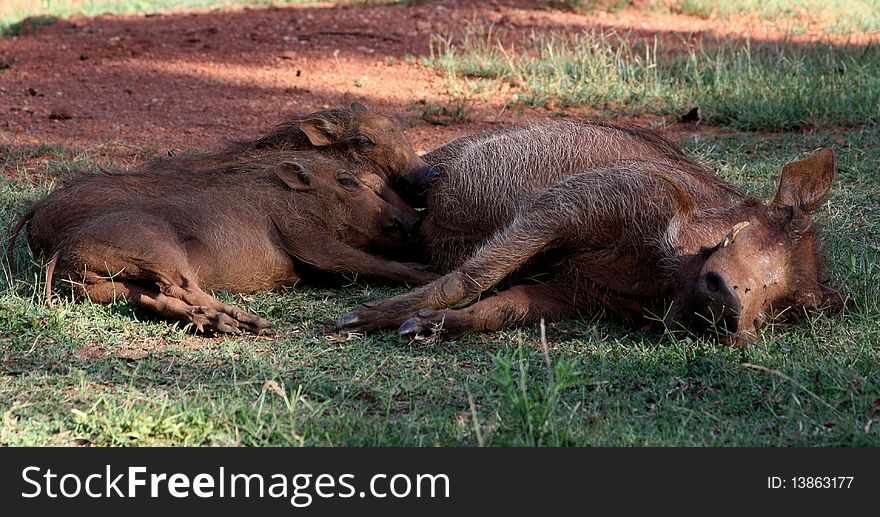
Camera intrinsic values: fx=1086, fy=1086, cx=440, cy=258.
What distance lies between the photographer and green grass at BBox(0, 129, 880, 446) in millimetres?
3088

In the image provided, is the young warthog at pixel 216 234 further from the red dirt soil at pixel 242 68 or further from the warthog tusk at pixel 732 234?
the warthog tusk at pixel 732 234

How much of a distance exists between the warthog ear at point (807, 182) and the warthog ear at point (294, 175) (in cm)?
201

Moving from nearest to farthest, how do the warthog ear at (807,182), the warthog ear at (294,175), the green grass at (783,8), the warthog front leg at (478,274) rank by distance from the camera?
1. the warthog ear at (807,182)
2. the warthog front leg at (478,274)
3. the warthog ear at (294,175)
4. the green grass at (783,8)

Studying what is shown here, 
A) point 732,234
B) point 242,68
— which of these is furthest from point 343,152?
point 242,68

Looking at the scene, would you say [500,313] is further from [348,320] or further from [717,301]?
[717,301]

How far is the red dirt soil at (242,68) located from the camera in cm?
691

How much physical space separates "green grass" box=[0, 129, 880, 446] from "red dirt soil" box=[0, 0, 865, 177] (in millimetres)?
Result: 1938

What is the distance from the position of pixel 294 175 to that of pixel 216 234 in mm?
552

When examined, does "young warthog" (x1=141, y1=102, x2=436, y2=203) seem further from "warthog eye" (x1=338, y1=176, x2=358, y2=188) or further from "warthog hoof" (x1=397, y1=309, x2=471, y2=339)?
"warthog hoof" (x1=397, y1=309, x2=471, y2=339)

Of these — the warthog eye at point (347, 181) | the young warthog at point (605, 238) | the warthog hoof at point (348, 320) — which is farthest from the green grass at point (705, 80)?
the warthog hoof at point (348, 320)

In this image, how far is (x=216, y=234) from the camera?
4.41 meters

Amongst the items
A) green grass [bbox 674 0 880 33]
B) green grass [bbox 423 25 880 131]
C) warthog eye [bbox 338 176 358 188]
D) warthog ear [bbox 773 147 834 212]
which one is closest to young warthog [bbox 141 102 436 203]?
warthog eye [bbox 338 176 358 188]

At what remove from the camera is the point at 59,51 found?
8984 millimetres
